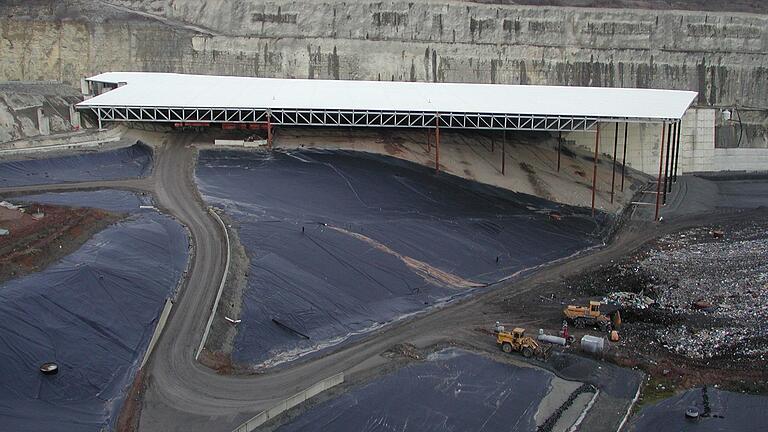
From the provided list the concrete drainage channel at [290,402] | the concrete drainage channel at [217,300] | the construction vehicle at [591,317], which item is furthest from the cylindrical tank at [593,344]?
the concrete drainage channel at [217,300]

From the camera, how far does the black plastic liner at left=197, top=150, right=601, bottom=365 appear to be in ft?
88.7

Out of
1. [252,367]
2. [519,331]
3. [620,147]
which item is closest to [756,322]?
[519,331]

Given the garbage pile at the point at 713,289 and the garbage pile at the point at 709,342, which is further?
the garbage pile at the point at 713,289

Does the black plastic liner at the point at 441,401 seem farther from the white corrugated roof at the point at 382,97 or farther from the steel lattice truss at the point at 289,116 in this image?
the white corrugated roof at the point at 382,97

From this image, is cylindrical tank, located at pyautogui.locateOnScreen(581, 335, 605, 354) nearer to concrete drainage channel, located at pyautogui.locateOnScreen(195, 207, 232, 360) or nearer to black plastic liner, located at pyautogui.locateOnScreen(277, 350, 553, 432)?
black plastic liner, located at pyautogui.locateOnScreen(277, 350, 553, 432)

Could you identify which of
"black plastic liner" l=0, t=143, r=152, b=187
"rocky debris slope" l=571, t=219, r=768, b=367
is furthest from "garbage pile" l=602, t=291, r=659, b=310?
"black plastic liner" l=0, t=143, r=152, b=187

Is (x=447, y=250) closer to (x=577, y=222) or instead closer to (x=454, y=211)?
(x=454, y=211)

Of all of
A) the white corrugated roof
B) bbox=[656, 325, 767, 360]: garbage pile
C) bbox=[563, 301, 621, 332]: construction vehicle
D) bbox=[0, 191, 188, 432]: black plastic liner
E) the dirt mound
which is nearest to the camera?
bbox=[0, 191, 188, 432]: black plastic liner

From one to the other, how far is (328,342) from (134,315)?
21.1 ft

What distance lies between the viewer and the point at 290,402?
68.1 feet

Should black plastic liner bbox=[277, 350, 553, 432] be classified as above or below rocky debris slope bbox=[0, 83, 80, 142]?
below

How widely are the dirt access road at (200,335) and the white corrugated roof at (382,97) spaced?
727 centimetres

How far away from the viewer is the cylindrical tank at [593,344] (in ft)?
83.5

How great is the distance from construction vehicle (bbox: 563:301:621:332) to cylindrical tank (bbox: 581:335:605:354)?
93.8 inches
